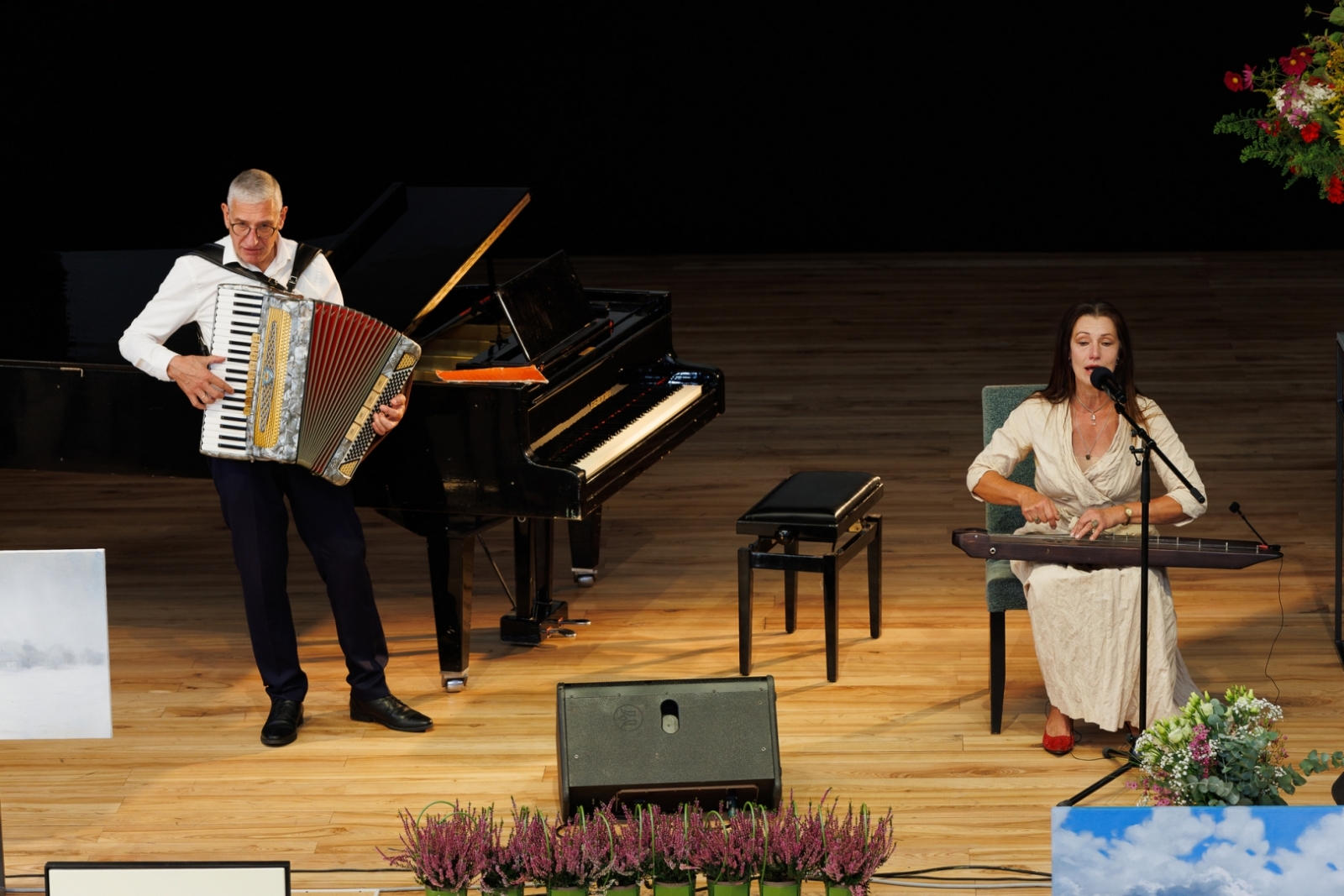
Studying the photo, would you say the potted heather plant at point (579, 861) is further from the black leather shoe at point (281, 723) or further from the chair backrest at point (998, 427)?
the chair backrest at point (998, 427)

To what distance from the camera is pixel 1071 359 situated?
4.71m

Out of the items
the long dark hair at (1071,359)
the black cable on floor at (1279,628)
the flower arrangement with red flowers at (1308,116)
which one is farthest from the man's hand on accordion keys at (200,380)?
the black cable on floor at (1279,628)

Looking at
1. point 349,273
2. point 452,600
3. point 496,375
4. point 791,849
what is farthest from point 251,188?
point 791,849

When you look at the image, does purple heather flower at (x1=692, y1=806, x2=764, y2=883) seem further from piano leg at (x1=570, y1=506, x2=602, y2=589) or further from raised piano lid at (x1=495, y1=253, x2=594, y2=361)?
piano leg at (x1=570, y1=506, x2=602, y2=589)

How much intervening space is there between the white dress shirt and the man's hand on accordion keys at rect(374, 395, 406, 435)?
30cm

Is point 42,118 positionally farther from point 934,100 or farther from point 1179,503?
point 1179,503

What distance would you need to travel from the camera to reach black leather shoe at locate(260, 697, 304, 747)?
16.0 feet

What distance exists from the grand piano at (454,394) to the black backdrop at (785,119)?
578 centimetres

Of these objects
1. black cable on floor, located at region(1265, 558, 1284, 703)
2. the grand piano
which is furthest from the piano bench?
black cable on floor, located at region(1265, 558, 1284, 703)

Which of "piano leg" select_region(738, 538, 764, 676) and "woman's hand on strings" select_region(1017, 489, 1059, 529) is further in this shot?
"piano leg" select_region(738, 538, 764, 676)

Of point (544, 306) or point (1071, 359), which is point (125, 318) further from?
point (1071, 359)

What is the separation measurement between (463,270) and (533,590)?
41.6 inches

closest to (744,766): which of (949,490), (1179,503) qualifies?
(1179,503)

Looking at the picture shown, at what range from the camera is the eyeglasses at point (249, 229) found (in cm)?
450
